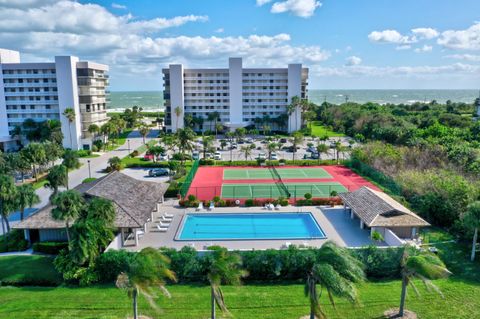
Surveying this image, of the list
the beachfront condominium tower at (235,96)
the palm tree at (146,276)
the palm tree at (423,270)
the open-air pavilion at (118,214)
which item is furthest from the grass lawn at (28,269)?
the beachfront condominium tower at (235,96)

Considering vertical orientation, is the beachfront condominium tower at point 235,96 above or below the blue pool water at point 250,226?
above

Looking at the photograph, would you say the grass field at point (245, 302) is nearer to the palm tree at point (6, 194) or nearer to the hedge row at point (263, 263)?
the hedge row at point (263, 263)

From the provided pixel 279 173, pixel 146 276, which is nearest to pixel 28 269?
pixel 146 276

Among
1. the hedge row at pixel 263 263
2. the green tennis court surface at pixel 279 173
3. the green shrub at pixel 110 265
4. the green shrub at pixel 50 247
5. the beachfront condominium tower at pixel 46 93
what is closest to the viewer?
the hedge row at pixel 263 263

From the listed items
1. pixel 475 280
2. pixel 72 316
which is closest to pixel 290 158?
pixel 475 280

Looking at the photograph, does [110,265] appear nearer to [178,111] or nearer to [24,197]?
[24,197]

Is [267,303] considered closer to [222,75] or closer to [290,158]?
[290,158]
